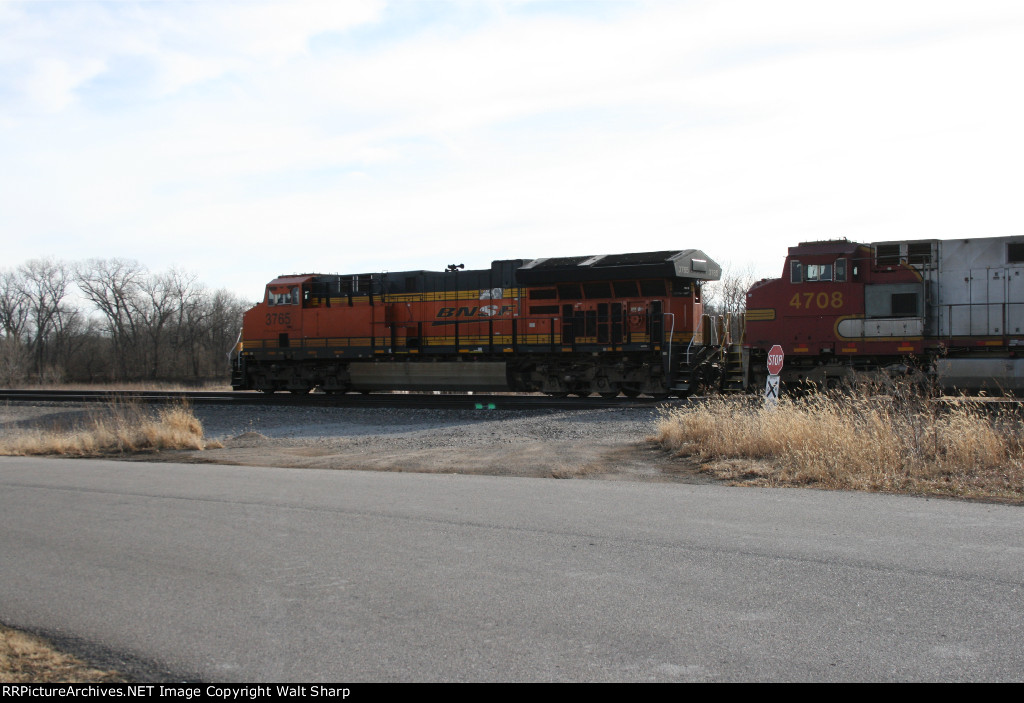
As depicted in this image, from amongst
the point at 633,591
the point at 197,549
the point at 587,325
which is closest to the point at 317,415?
the point at 587,325

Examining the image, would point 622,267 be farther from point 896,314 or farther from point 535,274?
point 896,314

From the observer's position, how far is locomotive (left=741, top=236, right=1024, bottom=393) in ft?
55.7

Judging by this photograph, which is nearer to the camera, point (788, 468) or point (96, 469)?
point (788, 468)

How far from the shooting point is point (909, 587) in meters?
4.83

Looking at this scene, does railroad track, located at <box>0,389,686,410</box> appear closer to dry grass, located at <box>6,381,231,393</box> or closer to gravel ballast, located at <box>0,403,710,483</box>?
gravel ballast, located at <box>0,403,710,483</box>

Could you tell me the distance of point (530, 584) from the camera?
5059 millimetres

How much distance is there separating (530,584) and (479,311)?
1859 cm

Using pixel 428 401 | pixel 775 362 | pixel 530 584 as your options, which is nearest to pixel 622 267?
pixel 428 401

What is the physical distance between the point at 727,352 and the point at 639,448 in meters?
10.0

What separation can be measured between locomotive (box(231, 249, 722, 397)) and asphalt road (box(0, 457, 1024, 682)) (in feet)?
43.8

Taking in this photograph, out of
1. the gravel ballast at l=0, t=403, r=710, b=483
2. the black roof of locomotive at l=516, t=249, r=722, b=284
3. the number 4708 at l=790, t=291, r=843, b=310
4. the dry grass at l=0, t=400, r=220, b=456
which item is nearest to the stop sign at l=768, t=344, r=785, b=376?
the gravel ballast at l=0, t=403, r=710, b=483

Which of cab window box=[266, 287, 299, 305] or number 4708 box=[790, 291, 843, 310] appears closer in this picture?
number 4708 box=[790, 291, 843, 310]

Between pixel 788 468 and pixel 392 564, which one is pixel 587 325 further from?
pixel 392 564

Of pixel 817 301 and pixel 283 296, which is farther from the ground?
pixel 283 296
